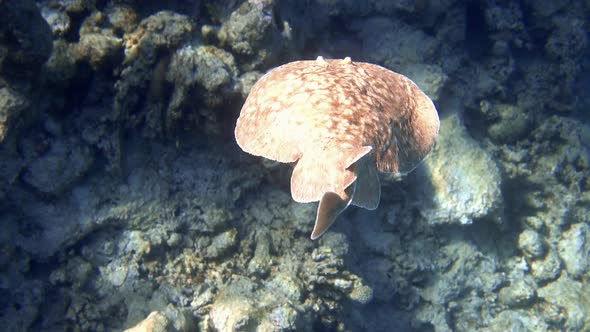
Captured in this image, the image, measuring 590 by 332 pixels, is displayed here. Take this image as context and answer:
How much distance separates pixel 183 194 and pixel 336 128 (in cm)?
247

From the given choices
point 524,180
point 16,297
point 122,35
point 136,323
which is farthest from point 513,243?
point 16,297

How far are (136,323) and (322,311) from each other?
83.7 inches

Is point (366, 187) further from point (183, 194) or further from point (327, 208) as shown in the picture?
point (183, 194)

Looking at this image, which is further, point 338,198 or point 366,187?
point 366,187

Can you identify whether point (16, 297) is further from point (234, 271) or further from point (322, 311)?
point (322, 311)

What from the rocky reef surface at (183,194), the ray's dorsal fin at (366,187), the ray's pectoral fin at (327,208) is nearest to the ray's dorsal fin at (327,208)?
the ray's pectoral fin at (327,208)

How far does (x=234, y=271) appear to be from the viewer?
4.55m

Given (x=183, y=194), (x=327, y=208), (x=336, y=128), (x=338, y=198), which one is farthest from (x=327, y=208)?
(x=183, y=194)

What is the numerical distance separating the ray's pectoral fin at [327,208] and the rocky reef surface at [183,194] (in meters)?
1.76

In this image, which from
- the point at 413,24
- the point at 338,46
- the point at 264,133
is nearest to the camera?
the point at 264,133

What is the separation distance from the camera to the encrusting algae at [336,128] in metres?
2.80

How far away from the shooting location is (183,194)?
4.68 m

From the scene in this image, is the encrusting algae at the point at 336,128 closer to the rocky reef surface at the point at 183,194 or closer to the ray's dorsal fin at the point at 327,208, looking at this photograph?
the ray's dorsal fin at the point at 327,208

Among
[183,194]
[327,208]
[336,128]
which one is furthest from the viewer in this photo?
[183,194]
